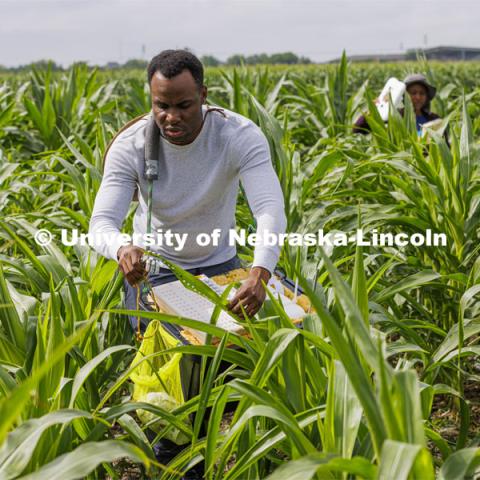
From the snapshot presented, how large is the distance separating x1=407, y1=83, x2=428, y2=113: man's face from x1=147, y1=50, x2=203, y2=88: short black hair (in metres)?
2.25

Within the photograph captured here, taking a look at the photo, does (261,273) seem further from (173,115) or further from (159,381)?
(173,115)

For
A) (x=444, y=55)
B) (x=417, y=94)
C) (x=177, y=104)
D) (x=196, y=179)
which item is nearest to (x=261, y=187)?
(x=196, y=179)

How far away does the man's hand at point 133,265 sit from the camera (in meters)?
1.36

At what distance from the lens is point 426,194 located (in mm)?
2096

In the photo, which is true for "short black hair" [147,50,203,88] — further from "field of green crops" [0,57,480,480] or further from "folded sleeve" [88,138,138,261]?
"field of green crops" [0,57,480,480]

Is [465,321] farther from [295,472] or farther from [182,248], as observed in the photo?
[295,472]

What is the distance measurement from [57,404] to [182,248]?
2.30ft

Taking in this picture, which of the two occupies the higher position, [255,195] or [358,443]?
[255,195]

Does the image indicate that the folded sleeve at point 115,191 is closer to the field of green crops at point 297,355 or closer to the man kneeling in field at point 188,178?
the man kneeling in field at point 188,178

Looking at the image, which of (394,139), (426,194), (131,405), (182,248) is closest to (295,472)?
(131,405)

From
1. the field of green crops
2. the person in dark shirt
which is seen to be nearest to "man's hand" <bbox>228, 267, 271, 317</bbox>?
the field of green crops

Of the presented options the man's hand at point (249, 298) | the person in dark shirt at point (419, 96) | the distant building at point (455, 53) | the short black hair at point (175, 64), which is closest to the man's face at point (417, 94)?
the person in dark shirt at point (419, 96)

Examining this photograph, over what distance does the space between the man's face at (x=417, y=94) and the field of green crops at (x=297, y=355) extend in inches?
16.2

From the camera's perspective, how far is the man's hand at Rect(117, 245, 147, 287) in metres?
1.36
